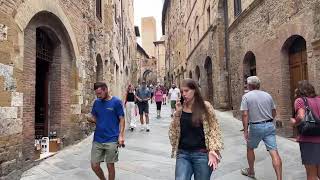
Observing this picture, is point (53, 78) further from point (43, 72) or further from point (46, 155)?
point (46, 155)

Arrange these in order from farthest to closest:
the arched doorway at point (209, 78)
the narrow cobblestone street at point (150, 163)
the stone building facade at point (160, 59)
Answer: the stone building facade at point (160, 59)
the arched doorway at point (209, 78)
the narrow cobblestone street at point (150, 163)

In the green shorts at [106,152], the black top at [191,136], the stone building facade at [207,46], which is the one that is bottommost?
the green shorts at [106,152]

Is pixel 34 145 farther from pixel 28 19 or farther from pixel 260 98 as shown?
pixel 260 98

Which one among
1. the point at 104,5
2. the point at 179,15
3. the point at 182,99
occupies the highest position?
the point at 179,15

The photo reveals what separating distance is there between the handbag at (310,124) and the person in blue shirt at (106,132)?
2.40 m

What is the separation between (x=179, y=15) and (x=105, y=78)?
64.2ft

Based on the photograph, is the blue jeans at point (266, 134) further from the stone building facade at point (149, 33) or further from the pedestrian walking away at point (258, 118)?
the stone building facade at point (149, 33)

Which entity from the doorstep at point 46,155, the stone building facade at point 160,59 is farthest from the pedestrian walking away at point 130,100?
the stone building facade at point 160,59

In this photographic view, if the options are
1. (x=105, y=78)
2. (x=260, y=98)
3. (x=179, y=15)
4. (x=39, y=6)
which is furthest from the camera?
(x=179, y=15)

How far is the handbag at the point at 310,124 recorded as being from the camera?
435 cm

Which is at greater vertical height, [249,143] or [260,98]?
[260,98]

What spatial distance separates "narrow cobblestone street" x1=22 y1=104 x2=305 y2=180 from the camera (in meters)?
5.97

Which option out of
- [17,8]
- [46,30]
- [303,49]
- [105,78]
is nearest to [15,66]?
[17,8]

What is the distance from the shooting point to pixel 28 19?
6.50m
